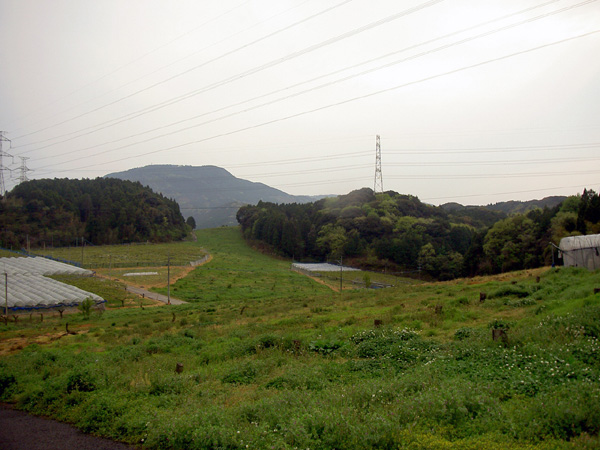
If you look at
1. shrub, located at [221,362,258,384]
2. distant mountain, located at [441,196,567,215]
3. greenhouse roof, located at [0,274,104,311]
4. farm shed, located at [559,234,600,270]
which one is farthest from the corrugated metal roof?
distant mountain, located at [441,196,567,215]

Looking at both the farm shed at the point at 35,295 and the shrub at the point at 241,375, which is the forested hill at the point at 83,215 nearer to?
the farm shed at the point at 35,295

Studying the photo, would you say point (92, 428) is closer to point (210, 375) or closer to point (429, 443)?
point (210, 375)

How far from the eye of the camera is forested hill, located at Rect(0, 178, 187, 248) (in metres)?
93.0

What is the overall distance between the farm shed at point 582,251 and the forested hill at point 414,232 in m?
11.5

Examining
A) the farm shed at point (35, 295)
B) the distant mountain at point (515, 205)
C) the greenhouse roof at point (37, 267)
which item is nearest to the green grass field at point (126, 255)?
the greenhouse roof at point (37, 267)

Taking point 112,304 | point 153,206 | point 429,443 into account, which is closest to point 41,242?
point 153,206

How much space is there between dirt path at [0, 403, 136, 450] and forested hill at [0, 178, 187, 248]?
316ft

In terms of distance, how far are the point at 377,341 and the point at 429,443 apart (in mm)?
6555

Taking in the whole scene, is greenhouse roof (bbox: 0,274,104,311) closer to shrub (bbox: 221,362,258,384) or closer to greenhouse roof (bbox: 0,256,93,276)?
greenhouse roof (bbox: 0,256,93,276)

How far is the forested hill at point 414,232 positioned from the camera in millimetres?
55062

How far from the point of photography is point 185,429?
21.8 feet

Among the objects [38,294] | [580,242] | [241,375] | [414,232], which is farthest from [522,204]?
[241,375]

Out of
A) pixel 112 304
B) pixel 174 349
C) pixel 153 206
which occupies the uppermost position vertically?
pixel 153 206

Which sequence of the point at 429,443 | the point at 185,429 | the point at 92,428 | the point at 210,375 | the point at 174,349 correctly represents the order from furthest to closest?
the point at 174,349, the point at 210,375, the point at 92,428, the point at 185,429, the point at 429,443
